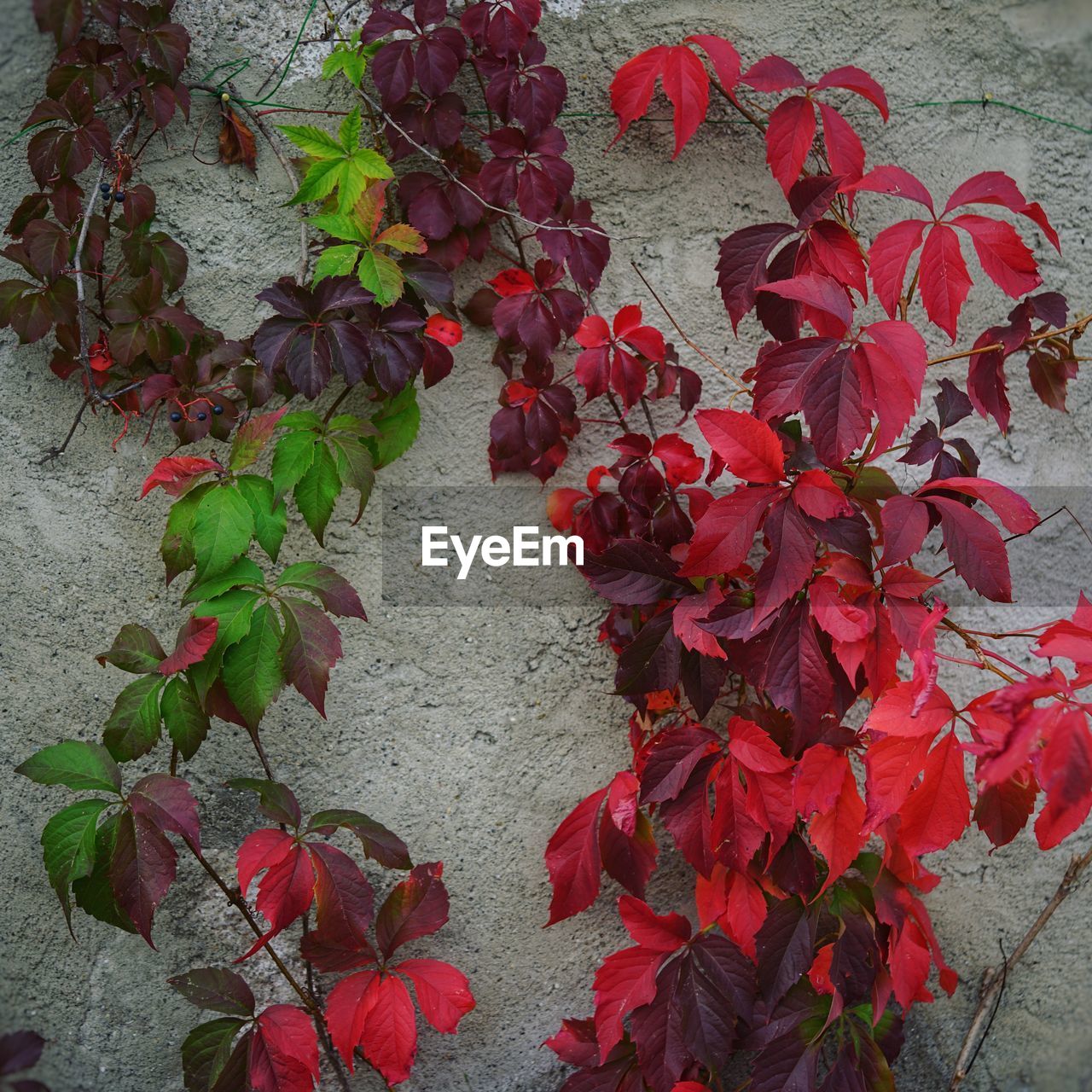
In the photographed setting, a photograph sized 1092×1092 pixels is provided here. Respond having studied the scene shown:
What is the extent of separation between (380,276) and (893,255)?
2.57ft

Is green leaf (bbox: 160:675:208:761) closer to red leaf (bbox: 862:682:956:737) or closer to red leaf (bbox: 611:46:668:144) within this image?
red leaf (bbox: 862:682:956:737)

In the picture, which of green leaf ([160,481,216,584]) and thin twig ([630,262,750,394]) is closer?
green leaf ([160,481,216,584])

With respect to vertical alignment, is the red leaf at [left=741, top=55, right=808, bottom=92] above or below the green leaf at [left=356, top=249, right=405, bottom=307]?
above

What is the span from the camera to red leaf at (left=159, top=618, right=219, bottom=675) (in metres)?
1.29

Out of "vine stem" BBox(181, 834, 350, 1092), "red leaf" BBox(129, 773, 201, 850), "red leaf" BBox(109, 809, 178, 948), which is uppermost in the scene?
"red leaf" BBox(129, 773, 201, 850)

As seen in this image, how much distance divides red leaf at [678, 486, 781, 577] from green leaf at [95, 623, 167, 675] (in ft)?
2.69

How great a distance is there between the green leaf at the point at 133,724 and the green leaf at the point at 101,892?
100 mm

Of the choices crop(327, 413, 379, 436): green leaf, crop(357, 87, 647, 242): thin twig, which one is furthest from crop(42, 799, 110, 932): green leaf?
crop(357, 87, 647, 242): thin twig

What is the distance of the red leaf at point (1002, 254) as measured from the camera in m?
1.35

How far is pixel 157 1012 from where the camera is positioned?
1579 millimetres

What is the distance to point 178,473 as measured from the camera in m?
1.37

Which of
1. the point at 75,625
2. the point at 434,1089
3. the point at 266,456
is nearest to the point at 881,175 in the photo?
the point at 266,456

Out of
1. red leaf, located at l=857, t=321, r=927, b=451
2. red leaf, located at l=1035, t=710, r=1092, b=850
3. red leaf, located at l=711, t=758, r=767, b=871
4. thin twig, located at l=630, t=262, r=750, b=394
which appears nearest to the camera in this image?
red leaf, located at l=1035, t=710, r=1092, b=850

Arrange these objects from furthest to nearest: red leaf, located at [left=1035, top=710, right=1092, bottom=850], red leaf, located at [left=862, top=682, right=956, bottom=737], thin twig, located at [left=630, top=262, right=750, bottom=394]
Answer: thin twig, located at [left=630, top=262, right=750, bottom=394] → red leaf, located at [left=862, top=682, right=956, bottom=737] → red leaf, located at [left=1035, top=710, right=1092, bottom=850]
